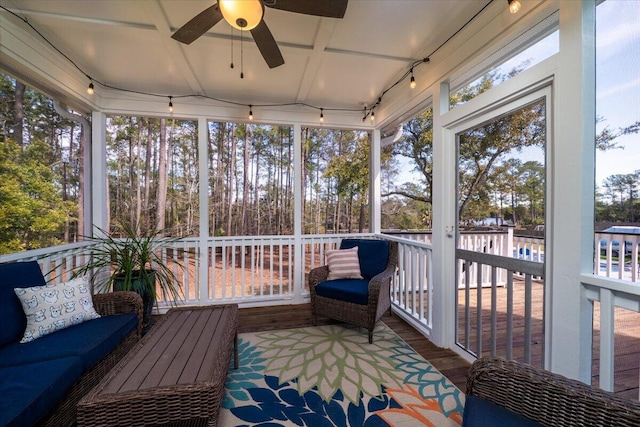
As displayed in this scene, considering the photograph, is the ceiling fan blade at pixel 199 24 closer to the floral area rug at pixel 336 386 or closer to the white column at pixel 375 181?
the floral area rug at pixel 336 386

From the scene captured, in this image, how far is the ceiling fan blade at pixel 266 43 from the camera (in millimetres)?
1729

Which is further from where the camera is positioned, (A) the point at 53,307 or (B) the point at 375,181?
(B) the point at 375,181

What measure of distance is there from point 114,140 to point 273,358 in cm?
417

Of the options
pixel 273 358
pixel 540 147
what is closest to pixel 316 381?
pixel 273 358

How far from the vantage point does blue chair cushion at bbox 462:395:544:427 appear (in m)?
1.02

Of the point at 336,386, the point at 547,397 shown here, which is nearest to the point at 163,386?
the point at 336,386

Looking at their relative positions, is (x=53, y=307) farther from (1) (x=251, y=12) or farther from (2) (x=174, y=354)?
(1) (x=251, y=12)

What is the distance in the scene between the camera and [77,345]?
5.35 feet

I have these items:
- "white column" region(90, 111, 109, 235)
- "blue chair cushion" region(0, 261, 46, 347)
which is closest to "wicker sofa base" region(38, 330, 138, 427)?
"blue chair cushion" region(0, 261, 46, 347)

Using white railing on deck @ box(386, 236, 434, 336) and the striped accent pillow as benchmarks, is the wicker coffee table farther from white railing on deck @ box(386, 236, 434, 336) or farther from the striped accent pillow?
white railing on deck @ box(386, 236, 434, 336)

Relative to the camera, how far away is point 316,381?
199cm

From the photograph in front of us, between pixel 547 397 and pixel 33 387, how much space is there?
2.21 m

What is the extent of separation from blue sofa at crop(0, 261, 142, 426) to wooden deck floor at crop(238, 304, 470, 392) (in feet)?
3.98

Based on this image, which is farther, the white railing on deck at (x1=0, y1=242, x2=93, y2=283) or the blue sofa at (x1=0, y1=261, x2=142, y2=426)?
the white railing on deck at (x1=0, y1=242, x2=93, y2=283)
